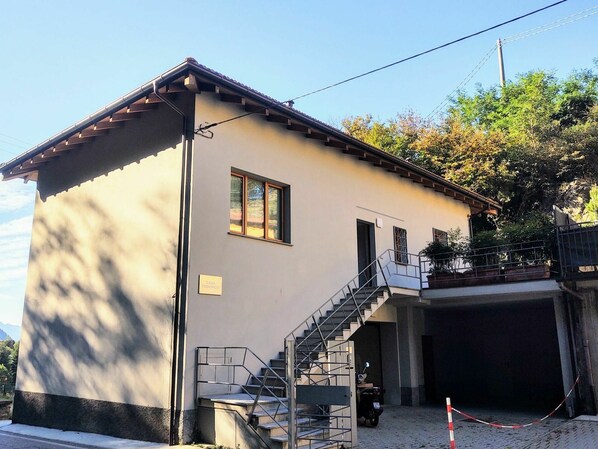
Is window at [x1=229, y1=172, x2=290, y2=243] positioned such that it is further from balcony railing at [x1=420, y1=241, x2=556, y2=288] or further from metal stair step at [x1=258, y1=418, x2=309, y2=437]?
balcony railing at [x1=420, y1=241, x2=556, y2=288]

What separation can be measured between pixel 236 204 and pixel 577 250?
749cm

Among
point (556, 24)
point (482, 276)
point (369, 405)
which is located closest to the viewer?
point (369, 405)

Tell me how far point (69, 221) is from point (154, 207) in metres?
3.03

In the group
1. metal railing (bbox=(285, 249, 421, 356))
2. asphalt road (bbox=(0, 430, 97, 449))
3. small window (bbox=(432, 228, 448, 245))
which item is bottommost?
asphalt road (bbox=(0, 430, 97, 449))

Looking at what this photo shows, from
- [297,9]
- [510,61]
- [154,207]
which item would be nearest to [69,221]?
[154,207]

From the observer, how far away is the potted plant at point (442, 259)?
43.4 feet

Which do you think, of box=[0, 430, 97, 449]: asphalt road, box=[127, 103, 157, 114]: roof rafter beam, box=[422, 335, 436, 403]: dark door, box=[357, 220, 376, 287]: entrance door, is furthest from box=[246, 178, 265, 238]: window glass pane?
box=[422, 335, 436, 403]: dark door

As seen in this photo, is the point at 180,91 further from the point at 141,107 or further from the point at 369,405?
the point at 369,405

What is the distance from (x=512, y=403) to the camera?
16062 mm

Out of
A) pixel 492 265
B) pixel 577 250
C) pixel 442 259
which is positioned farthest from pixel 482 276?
pixel 577 250

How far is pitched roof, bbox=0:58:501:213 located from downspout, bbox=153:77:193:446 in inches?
A: 14.4

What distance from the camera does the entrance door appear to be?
1348 centimetres

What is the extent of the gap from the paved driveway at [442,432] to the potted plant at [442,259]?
336cm

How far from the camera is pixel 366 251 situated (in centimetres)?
1384
